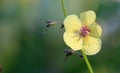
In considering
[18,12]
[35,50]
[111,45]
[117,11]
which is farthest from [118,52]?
[18,12]

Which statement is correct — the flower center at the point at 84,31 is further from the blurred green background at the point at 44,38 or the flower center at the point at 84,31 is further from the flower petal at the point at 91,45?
the blurred green background at the point at 44,38

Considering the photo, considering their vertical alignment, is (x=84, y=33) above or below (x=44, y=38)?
above

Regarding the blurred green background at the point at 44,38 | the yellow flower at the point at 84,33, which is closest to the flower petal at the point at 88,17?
the yellow flower at the point at 84,33

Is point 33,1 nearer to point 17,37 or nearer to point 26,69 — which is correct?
point 17,37

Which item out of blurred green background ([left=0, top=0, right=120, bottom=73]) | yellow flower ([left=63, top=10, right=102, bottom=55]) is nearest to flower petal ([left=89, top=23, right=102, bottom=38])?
yellow flower ([left=63, top=10, right=102, bottom=55])

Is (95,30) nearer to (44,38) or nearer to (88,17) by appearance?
(88,17)

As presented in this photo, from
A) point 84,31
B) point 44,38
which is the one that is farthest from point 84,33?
point 44,38

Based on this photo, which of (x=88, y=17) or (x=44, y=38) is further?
(x=44, y=38)
